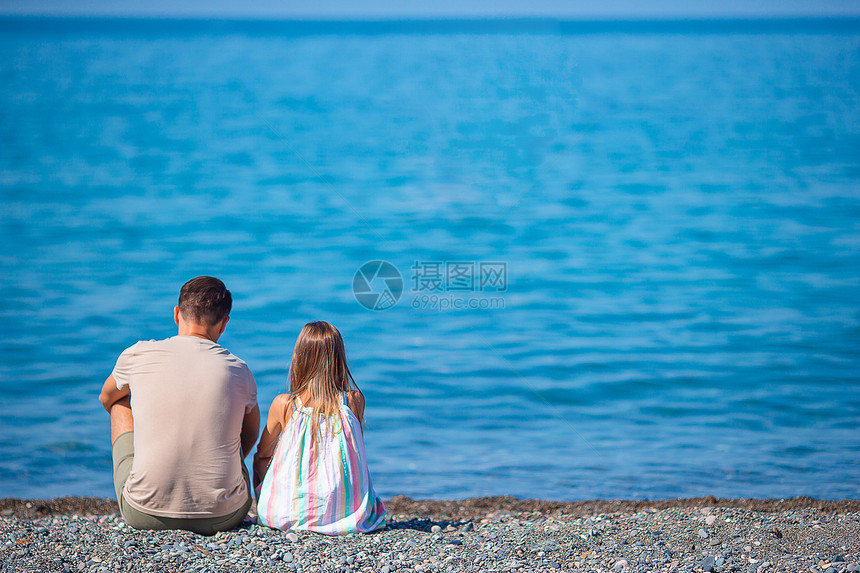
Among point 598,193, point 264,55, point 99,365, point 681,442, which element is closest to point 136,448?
point 681,442

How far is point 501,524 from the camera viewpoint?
3701 millimetres

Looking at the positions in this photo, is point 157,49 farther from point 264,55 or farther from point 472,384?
point 472,384

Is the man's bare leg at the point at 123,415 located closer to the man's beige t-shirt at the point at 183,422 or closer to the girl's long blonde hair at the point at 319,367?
the man's beige t-shirt at the point at 183,422

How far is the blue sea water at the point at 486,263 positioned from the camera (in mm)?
5414

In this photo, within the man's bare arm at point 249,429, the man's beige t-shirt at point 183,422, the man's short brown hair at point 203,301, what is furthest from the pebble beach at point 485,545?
the man's short brown hair at point 203,301

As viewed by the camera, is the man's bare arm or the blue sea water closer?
the man's bare arm

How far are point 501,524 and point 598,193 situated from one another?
1282cm

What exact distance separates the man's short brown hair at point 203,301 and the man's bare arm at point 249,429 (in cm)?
39

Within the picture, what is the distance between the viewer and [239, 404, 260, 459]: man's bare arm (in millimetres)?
3188

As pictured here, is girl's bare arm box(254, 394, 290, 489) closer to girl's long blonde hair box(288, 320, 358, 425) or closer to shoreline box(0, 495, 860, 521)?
girl's long blonde hair box(288, 320, 358, 425)

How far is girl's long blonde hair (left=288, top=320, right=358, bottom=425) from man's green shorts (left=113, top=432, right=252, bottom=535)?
483 millimetres

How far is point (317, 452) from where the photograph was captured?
320 centimetres

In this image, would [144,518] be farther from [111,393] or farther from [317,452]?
[317,452]

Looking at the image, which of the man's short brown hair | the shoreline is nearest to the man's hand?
the man's short brown hair
